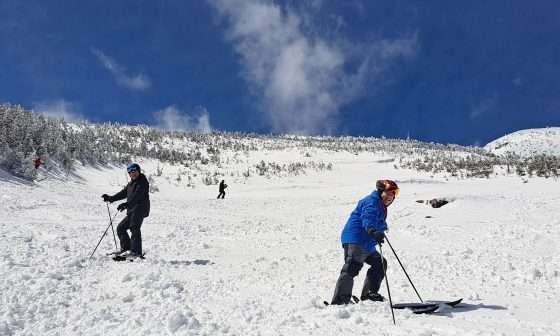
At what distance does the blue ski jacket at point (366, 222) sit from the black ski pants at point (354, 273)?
0.34 feet

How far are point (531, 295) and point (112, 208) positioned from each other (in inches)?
681

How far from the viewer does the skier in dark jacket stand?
386 inches

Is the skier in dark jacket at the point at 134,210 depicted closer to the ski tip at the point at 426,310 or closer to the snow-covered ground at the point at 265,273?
the snow-covered ground at the point at 265,273

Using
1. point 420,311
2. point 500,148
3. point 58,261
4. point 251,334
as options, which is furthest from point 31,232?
point 500,148

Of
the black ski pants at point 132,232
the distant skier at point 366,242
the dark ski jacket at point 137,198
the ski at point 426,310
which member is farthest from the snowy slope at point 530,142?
the ski at point 426,310

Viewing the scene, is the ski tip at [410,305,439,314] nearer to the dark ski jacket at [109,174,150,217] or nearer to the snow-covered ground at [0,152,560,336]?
the snow-covered ground at [0,152,560,336]

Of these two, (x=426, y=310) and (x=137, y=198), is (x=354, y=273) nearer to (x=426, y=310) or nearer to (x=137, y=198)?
(x=426, y=310)

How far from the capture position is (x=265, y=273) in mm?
9367

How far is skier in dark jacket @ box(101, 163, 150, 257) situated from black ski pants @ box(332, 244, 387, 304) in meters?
5.27

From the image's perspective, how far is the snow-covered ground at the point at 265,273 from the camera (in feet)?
17.8

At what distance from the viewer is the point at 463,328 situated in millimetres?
5141

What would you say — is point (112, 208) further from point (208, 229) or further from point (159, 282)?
point (159, 282)

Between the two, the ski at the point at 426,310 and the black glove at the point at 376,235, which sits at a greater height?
the black glove at the point at 376,235

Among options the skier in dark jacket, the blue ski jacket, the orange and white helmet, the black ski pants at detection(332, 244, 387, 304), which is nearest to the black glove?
the blue ski jacket
